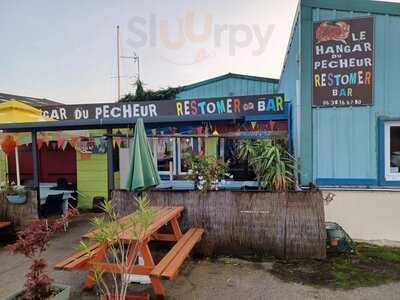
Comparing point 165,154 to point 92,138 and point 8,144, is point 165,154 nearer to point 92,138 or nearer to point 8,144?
point 92,138

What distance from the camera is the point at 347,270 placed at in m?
4.42

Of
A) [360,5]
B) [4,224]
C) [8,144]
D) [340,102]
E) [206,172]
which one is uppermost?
[360,5]

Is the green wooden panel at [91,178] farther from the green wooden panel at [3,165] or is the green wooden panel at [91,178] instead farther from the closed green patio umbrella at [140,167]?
the closed green patio umbrella at [140,167]

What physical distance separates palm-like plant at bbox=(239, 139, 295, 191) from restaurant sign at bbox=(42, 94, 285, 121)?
0.92m

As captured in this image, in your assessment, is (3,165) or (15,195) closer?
(15,195)

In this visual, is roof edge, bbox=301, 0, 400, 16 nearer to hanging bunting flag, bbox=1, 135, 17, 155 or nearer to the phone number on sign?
the phone number on sign

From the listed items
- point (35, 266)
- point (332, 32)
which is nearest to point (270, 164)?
point (332, 32)

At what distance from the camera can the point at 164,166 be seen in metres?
9.67

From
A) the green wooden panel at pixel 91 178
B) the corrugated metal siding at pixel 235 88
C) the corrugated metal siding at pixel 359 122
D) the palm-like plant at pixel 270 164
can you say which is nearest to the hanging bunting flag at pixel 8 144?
the green wooden panel at pixel 91 178

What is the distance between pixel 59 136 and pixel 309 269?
254 inches

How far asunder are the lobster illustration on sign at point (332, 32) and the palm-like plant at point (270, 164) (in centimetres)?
200

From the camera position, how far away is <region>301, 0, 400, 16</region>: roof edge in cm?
539

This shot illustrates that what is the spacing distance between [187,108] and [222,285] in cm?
373

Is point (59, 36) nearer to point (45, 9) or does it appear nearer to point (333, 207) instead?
point (45, 9)
